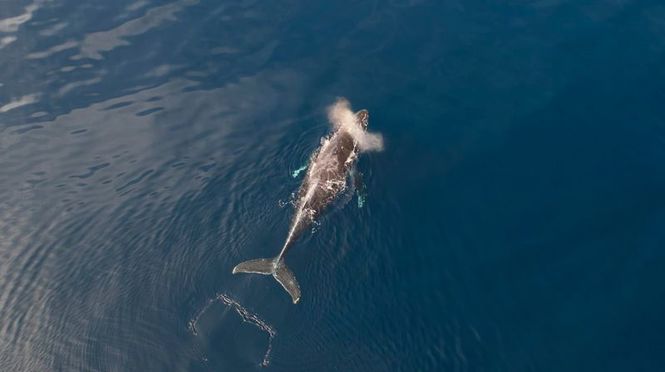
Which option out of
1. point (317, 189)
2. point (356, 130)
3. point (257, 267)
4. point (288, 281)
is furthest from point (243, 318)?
point (356, 130)

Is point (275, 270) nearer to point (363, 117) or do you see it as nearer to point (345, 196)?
point (345, 196)

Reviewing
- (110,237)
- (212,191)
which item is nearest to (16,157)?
(110,237)

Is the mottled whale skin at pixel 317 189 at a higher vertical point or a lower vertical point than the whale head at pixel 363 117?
lower

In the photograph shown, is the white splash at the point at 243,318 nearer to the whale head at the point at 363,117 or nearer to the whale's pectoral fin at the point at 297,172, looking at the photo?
the whale's pectoral fin at the point at 297,172

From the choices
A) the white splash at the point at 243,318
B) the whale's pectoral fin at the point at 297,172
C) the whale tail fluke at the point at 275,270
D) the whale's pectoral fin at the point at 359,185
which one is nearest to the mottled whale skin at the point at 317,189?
the whale tail fluke at the point at 275,270

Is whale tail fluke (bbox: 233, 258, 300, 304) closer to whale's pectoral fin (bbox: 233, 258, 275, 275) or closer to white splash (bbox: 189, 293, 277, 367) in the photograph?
whale's pectoral fin (bbox: 233, 258, 275, 275)

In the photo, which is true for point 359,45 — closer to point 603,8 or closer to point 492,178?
point 492,178
